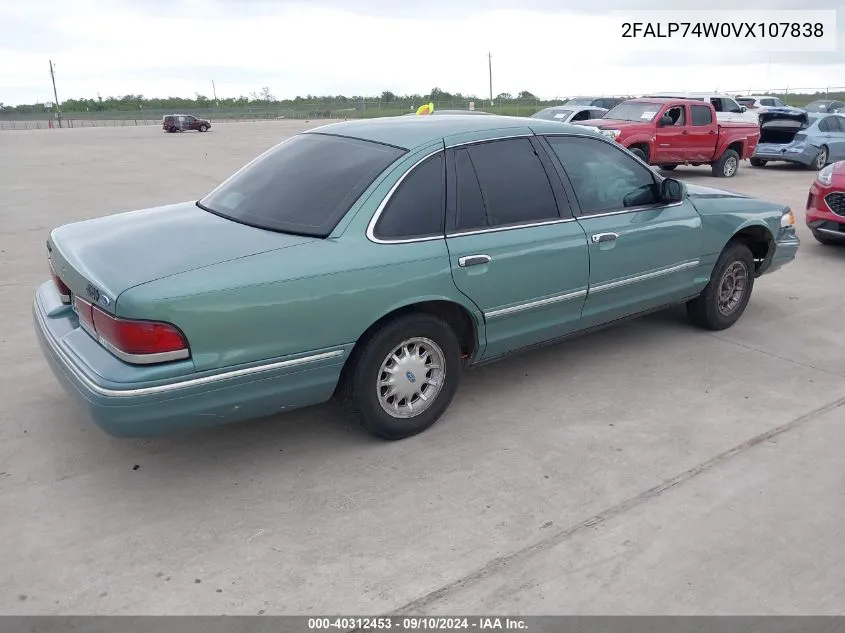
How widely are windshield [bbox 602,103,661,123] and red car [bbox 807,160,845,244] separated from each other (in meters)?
6.66

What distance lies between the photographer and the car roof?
13.3 ft

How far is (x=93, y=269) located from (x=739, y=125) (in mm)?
15312

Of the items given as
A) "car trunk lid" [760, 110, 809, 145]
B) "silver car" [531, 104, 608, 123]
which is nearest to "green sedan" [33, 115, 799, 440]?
"silver car" [531, 104, 608, 123]

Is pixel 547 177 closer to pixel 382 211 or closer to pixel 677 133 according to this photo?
pixel 382 211

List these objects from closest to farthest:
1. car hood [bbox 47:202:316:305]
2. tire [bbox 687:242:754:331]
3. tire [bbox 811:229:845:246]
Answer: car hood [bbox 47:202:316:305], tire [bbox 687:242:754:331], tire [bbox 811:229:845:246]

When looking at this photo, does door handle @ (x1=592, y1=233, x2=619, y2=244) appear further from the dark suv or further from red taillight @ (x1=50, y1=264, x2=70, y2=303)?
the dark suv

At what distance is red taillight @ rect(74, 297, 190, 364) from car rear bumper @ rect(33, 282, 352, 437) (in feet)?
0.21

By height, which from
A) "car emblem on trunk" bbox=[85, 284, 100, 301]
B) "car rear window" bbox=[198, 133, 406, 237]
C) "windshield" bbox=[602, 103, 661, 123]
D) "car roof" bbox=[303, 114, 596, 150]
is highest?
"windshield" bbox=[602, 103, 661, 123]

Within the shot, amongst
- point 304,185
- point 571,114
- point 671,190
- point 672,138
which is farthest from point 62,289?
point 571,114

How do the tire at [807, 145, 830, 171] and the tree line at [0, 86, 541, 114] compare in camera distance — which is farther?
the tree line at [0, 86, 541, 114]

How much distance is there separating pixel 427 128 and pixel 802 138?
15097 millimetres

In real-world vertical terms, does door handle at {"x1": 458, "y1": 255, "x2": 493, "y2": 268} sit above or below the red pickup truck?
below

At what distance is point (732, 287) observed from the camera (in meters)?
5.61
